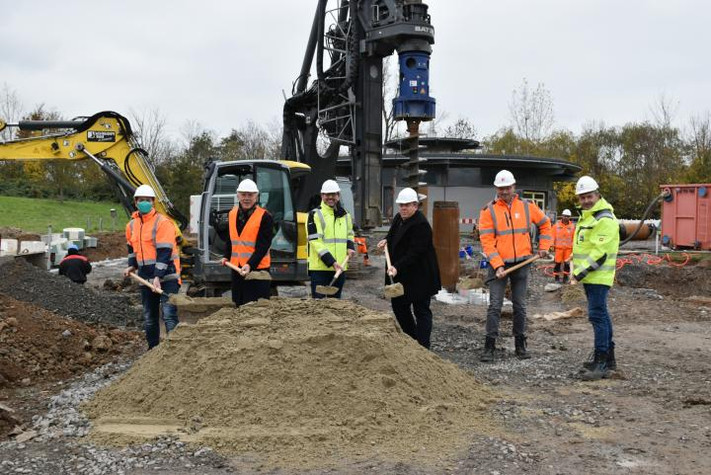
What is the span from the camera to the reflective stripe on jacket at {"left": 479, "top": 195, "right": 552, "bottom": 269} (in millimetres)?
7414

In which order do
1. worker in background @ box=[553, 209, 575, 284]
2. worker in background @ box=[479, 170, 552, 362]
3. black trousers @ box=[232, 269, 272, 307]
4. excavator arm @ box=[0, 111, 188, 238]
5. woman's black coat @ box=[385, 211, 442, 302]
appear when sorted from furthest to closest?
worker in background @ box=[553, 209, 575, 284] < excavator arm @ box=[0, 111, 188, 238] < worker in background @ box=[479, 170, 552, 362] < black trousers @ box=[232, 269, 272, 307] < woman's black coat @ box=[385, 211, 442, 302]

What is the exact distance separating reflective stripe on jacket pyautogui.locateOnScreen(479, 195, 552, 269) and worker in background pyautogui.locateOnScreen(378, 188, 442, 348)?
80cm

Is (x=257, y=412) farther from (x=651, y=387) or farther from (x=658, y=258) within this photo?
(x=658, y=258)

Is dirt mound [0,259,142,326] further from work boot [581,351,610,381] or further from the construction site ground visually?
work boot [581,351,610,381]

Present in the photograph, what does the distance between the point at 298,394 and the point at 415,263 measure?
2231mm

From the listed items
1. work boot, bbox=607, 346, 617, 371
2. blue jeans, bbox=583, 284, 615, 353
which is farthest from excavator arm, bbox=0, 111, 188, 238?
work boot, bbox=607, 346, 617, 371

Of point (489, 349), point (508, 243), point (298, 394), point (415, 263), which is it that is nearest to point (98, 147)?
point (415, 263)

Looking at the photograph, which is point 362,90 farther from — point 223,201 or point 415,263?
point 415,263

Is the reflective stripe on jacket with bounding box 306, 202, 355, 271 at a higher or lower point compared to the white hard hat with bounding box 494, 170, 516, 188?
lower

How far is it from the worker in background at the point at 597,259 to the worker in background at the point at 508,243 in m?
0.75

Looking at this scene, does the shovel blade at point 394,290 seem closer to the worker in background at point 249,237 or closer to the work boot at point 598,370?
the worker in background at point 249,237

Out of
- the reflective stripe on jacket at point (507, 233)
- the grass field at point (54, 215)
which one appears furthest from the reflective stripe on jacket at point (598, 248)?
the grass field at point (54, 215)

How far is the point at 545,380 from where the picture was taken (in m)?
6.65

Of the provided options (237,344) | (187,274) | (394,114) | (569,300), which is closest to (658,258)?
(569,300)
